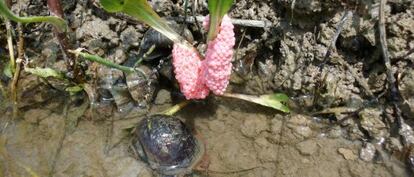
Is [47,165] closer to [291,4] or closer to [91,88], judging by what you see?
[91,88]

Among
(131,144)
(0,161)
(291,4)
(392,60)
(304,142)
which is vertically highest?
(291,4)

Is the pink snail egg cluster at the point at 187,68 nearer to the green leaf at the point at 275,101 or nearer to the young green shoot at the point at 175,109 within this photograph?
the young green shoot at the point at 175,109

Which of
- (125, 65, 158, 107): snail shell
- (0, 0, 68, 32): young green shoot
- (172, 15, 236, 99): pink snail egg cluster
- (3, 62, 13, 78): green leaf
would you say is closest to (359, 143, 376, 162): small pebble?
(172, 15, 236, 99): pink snail egg cluster

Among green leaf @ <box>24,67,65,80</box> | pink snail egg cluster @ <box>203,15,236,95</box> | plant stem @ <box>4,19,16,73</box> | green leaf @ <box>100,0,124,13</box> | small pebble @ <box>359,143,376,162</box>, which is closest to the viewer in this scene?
green leaf @ <box>100,0,124,13</box>

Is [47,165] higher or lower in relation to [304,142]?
lower

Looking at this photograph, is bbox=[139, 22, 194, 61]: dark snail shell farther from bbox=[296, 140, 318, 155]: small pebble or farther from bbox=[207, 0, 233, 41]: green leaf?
bbox=[296, 140, 318, 155]: small pebble

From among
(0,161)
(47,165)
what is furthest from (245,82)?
(0,161)

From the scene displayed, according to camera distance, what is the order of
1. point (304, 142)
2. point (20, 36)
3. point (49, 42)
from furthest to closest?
point (49, 42), point (20, 36), point (304, 142)
